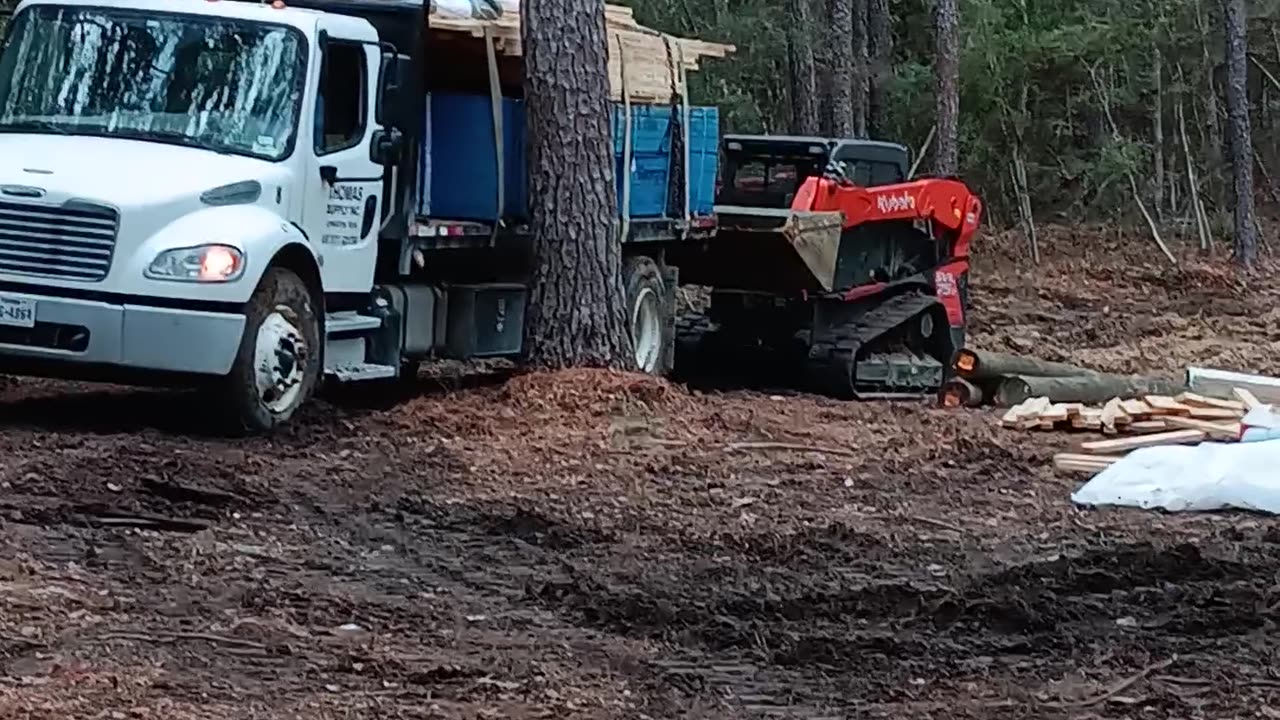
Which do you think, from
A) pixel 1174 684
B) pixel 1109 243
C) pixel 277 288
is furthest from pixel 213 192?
pixel 1109 243

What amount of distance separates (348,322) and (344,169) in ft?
3.23

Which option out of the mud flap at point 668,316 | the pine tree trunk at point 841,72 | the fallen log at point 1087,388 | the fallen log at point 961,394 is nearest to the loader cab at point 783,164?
the mud flap at point 668,316

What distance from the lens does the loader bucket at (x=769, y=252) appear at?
16.9 meters

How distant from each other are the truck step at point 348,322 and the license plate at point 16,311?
195 centimetres

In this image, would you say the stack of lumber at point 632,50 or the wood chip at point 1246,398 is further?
the stack of lumber at point 632,50

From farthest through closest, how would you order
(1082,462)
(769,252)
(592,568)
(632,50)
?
(769,252) < (632,50) < (1082,462) < (592,568)

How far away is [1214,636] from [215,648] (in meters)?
3.58

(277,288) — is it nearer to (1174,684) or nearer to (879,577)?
(879,577)

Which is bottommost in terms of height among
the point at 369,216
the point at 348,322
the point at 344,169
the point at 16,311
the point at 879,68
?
the point at 348,322

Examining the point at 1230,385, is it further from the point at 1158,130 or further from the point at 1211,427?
the point at 1158,130

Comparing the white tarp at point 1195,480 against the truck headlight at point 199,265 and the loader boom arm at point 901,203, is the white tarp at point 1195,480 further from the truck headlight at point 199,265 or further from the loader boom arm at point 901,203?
the loader boom arm at point 901,203

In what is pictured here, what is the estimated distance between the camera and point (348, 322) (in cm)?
1282

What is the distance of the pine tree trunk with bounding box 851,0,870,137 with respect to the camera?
110ft

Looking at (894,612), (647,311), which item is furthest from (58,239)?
(647,311)
